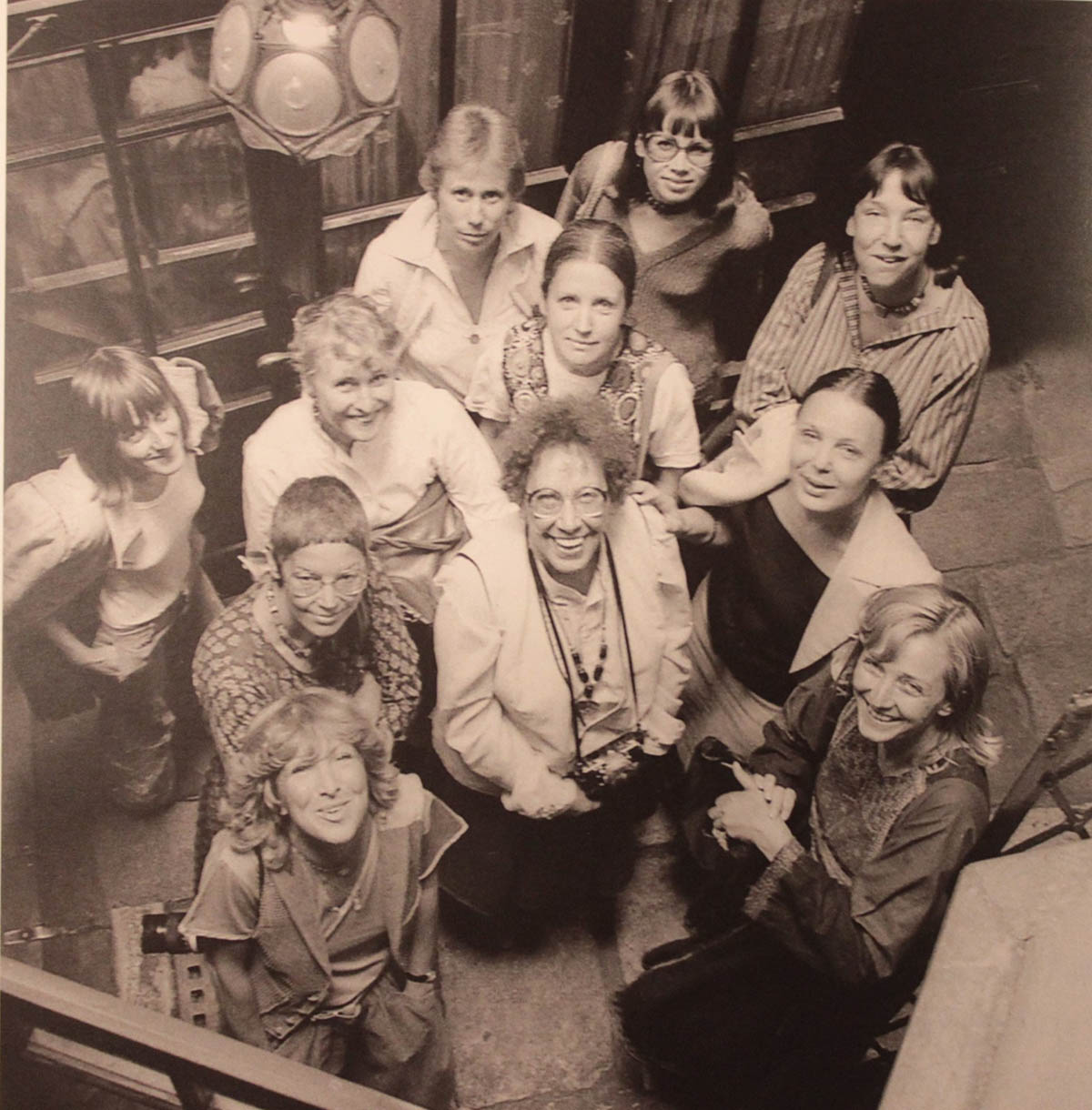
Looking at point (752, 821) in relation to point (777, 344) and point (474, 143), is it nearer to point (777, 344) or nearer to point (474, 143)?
point (777, 344)

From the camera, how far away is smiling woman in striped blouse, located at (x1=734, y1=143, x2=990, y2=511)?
7.99ft

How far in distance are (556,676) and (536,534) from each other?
0.27m

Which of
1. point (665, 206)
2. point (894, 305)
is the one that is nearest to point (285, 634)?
point (665, 206)

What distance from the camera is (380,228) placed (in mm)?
2451

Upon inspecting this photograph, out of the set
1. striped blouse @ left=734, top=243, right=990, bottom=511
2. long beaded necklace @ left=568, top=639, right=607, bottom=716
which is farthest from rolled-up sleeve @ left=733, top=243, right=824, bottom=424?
long beaded necklace @ left=568, top=639, right=607, bottom=716

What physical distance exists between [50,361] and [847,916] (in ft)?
5.51

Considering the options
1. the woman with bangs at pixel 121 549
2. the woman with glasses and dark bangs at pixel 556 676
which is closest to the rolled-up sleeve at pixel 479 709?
the woman with glasses and dark bangs at pixel 556 676

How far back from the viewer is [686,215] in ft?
8.09

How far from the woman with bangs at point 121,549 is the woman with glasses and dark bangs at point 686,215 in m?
0.78

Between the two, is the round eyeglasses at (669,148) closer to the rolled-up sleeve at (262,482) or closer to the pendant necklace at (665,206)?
the pendant necklace at (665,206)

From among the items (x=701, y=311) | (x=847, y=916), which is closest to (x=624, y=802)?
(x=847, y=916)

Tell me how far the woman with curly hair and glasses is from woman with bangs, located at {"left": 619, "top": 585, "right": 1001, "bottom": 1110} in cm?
43

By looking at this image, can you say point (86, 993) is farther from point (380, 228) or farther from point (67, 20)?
point (67, 20)

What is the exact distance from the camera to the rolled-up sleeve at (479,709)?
2.46 m
